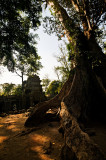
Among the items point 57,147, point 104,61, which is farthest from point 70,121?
point 104,61

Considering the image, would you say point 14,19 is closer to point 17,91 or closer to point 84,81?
point 84,81

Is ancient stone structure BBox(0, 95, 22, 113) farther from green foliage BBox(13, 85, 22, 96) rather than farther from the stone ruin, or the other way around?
green foliage BBox(13, 85, 22, 96)

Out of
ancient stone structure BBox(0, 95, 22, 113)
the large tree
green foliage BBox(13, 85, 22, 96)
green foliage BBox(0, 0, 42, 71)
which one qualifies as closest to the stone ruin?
ancient stone structure BBox(0, 95, 22, 113)

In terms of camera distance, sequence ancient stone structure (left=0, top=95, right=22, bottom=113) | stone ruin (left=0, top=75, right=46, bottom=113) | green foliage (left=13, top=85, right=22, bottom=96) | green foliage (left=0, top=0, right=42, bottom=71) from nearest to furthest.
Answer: green foliage (left=0, top=0, right=42, bottom=71) → ancient stone structure (left=0, top=95, right=22, bottom=113) → stone ruin (left=0, top=75, right=46, bottom=113) → green foliage (left=13, top=85, right=22, bottom=96)

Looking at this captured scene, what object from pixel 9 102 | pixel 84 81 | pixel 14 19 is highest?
pixel 14 19

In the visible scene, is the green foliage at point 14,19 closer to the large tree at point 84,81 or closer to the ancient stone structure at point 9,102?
the large tree at point 84,81

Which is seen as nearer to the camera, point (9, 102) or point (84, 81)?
point (84, 81)

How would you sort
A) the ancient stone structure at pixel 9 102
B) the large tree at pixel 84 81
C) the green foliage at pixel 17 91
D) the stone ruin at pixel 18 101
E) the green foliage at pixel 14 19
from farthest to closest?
the green foliage at pixel 17 91
the stone ruin at pixel 18 101
the ancient stone structure at pixel 9 102
the green foliage at pixel 14 19
the large tree at pixel 84 81

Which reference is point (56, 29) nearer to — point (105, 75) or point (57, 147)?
point (105, 75)

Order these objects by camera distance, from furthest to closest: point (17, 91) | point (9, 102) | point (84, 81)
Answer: point (17, 91)
point (9, 102)
point (84, 81)

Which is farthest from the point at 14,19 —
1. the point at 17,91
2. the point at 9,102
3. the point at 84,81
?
the point at 17,91

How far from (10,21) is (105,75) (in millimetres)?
7241

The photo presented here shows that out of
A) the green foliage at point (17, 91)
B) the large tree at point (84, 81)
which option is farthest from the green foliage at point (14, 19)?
the green foliage at point (17, 91)

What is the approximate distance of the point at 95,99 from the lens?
4031mm
